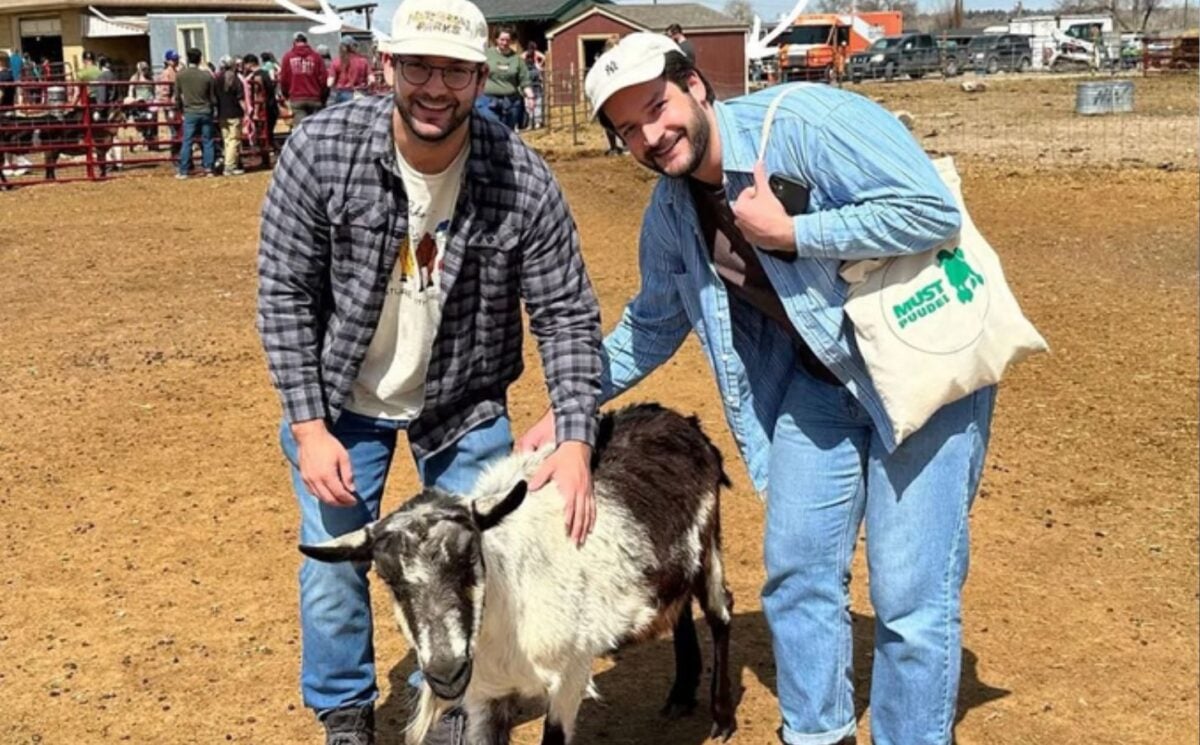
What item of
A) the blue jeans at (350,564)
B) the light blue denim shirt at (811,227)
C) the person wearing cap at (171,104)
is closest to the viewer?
the light blue denim shirt at (811,227)

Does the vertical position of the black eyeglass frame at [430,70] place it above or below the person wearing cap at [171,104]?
above

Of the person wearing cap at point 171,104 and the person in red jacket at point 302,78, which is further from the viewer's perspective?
the person wearing cap at point 171,104

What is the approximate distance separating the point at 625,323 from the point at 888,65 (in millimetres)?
47150

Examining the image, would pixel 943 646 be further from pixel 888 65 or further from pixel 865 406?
pixel 888 65

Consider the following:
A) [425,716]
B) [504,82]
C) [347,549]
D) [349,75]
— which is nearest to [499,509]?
[347,549]

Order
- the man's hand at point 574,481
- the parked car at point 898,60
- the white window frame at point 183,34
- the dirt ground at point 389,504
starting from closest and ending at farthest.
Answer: the man's hand at point 574,481 < the dirt ground at point 389,504 < the white window frame at point 183,34 < the parked car at point 898,60

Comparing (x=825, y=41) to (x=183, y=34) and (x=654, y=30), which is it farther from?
(x=183, y=34)

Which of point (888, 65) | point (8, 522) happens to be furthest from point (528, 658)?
point (888, 65)

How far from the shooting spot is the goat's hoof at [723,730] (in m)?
4.35

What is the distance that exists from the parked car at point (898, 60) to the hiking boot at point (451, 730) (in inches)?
1787

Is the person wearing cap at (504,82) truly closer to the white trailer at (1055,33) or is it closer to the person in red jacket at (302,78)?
the person in red jacket at (302,78)

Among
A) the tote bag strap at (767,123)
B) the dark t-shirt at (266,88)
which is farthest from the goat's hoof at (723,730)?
the dark t-shirt at (266,88)

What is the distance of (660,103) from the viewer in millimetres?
3070

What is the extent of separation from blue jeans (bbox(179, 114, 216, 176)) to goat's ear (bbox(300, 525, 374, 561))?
17.2 m
